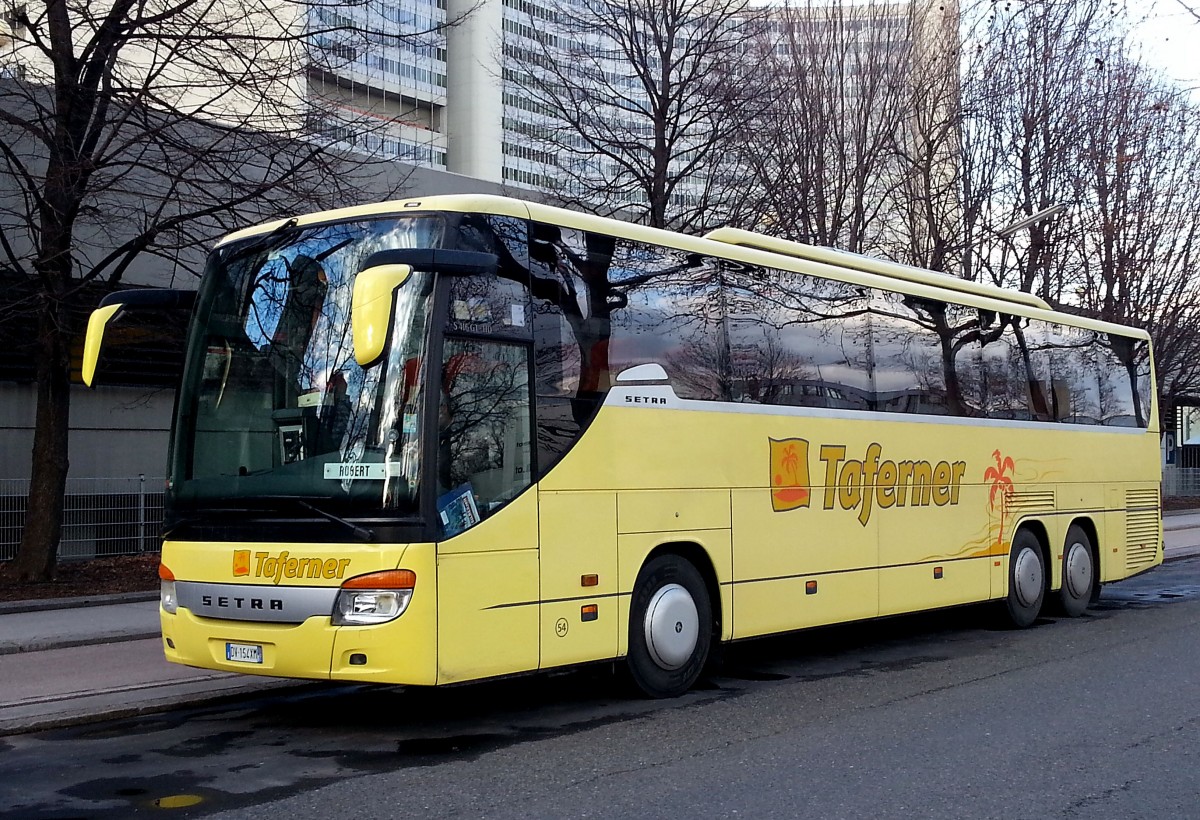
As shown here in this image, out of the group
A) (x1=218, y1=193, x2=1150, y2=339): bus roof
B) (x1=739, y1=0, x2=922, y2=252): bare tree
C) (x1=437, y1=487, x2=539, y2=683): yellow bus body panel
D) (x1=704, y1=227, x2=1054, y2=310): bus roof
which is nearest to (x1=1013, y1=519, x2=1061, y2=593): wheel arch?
(x1=218, y1=193, x2=1150, y2=339): bus roof

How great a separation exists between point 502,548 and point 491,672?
30.6 inches

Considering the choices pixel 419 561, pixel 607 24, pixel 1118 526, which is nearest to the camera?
pixel 419 561

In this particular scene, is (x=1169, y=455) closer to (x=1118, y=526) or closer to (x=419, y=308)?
(x=1118, y=526)

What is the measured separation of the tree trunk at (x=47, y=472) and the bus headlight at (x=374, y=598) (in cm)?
946

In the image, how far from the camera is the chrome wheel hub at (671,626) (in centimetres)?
931

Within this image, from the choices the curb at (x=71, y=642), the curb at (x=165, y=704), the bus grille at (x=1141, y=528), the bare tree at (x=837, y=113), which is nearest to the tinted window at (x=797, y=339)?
the curb at (x=165, y=704)

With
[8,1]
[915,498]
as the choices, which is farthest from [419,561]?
[8,1]

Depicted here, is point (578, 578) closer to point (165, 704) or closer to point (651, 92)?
point (165, 704)

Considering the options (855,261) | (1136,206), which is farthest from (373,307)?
(1136,206)

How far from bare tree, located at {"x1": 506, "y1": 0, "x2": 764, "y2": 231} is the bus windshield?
40.2ft

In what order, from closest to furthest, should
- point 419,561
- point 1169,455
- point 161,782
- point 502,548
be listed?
point 161,782, point 419,561, point 502,548, point 1169,455

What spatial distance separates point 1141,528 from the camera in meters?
16.1

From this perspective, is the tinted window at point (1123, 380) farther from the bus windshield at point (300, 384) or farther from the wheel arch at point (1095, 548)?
the bus windshield at point (300, 384)

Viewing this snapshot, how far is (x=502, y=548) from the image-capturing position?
26.7 ft
